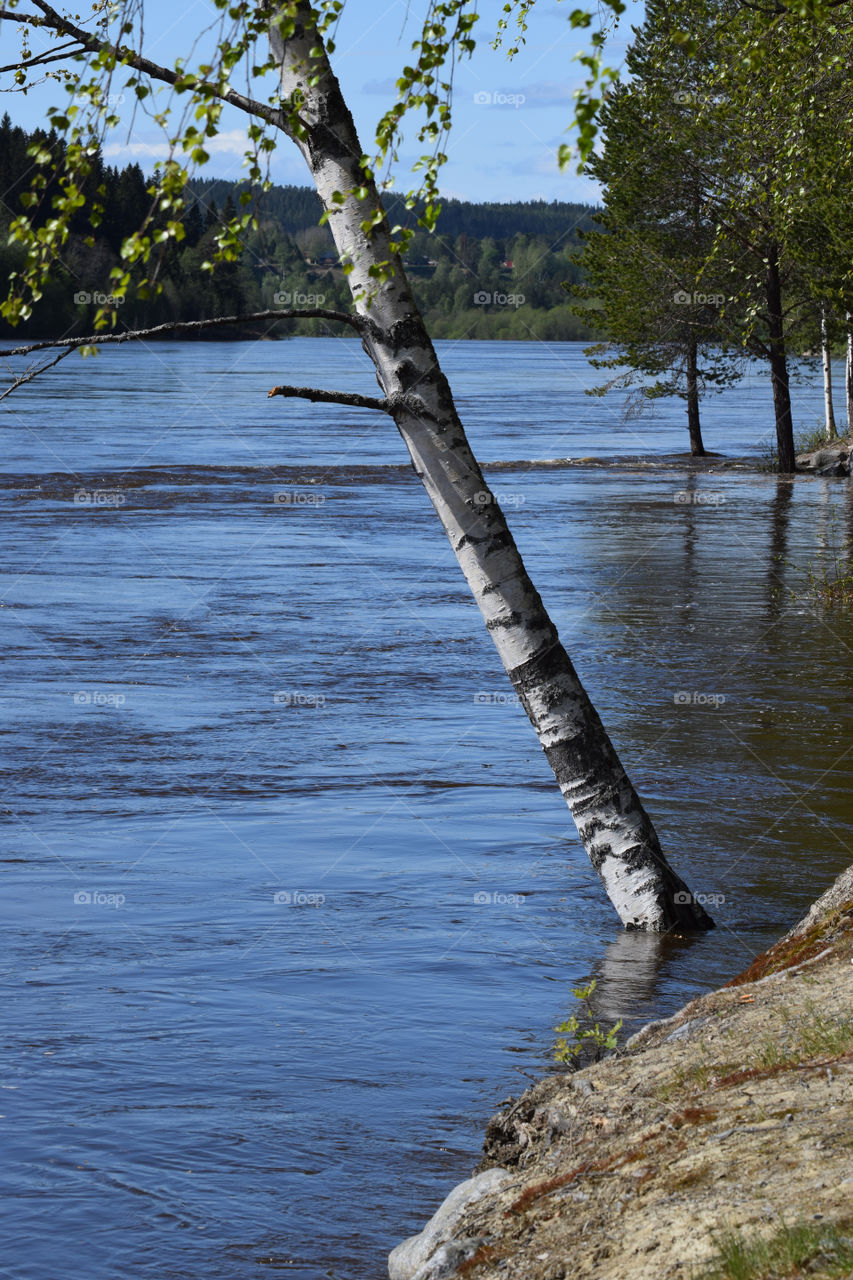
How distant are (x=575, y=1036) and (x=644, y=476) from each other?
32123 mm

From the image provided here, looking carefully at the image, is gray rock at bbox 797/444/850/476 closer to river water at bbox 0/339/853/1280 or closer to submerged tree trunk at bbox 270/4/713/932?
river water at bbox 0/339/853/1280

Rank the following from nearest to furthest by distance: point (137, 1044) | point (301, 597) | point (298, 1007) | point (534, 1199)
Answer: point (534, 1199), point (137, 1044), point (298, 1007), point (301, 597)

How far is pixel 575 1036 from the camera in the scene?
5.93m

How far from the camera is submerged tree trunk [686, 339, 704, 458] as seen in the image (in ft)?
132

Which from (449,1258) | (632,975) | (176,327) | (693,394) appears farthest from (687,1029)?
(693,394)

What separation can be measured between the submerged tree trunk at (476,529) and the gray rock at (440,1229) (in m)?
2.81

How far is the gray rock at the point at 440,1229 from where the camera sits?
395 centimetres

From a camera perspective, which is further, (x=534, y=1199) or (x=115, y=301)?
(x=115, y=301)

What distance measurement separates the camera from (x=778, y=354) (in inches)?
1447

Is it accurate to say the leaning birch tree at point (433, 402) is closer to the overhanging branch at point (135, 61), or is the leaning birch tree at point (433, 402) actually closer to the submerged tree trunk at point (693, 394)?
the overhanging branch at point (135, 61)

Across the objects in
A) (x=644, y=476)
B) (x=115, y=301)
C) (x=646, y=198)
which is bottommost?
(x=644, y=476)

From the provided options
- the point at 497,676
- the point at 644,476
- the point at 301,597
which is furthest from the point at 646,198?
the point at 497,676

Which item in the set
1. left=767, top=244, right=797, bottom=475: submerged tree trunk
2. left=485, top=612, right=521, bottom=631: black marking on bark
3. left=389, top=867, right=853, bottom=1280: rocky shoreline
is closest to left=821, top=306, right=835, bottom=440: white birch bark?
left=767, top=244, right=797, bottom=475: submerged tree trunk

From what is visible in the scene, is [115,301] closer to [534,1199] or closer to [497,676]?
[534,1199]
